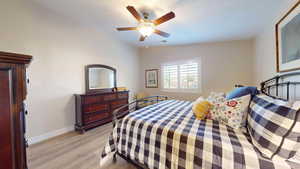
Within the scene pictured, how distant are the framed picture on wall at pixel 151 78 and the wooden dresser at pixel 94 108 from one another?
1558 millimetres

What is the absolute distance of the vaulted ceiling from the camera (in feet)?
6.31

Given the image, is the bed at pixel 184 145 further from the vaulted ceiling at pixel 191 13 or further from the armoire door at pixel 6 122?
the vaulted ceiling at pixel 191 13

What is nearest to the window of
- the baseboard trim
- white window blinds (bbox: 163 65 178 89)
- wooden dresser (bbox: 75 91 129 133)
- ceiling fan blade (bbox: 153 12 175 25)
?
white window blinds (bbox: 163 65 178 89)

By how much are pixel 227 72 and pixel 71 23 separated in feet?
14.3

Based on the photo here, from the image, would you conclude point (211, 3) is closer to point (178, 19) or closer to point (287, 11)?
point (178, 19)

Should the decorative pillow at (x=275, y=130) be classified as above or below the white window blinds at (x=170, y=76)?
below

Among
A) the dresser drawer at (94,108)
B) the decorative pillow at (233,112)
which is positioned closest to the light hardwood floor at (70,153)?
the dresser drawer at (94,108)

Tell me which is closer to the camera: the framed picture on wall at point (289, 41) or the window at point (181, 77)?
the framed picture on wall at point (289, 41)

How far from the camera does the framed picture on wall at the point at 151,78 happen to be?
4559mm

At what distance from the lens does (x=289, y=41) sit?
5.18ft

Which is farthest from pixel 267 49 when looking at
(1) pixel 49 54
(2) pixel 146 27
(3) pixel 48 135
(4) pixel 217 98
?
(3) pixel 48 135

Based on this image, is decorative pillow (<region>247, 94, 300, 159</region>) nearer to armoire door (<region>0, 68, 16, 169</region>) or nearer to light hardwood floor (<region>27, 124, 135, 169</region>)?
light hardwood floor (<region>27, 124, 135, 169</region>)

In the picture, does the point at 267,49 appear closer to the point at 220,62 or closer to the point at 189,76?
the point at 220,62

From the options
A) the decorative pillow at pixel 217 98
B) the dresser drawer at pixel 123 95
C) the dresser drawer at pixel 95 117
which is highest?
the decorative pillow at pixel 217 98
